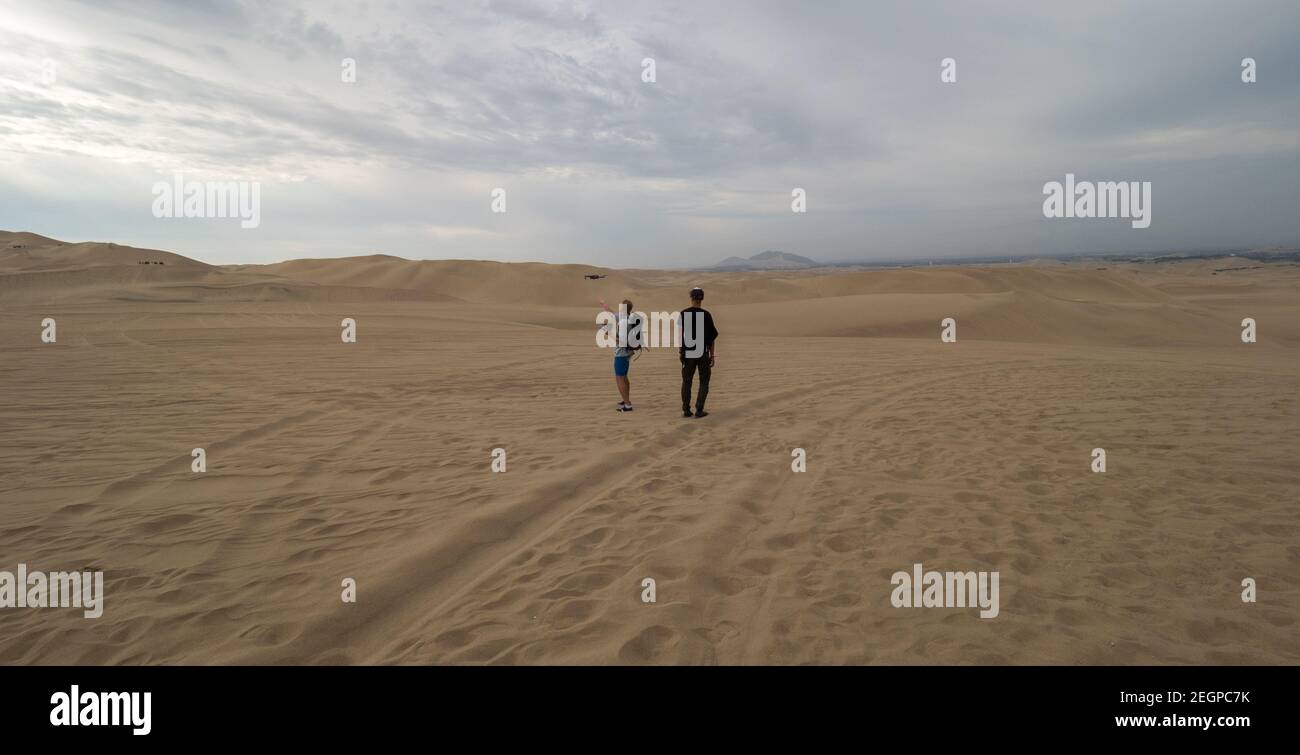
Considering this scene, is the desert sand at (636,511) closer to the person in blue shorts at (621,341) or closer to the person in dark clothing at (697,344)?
the person in dark clothing at (697,344)

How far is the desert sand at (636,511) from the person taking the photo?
352 cm

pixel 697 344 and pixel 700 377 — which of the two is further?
pixel 700 377

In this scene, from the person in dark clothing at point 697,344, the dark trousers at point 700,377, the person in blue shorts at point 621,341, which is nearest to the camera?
the person in dark clothing at point 697,344

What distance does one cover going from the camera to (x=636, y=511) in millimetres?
5422

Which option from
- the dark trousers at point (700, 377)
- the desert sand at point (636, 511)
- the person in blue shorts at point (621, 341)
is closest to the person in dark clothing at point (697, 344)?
the dark trousers at point (700, 377)

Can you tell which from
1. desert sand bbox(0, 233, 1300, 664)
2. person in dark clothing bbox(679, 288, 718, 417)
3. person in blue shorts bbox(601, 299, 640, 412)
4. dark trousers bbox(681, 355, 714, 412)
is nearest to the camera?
desert sand bbox(0, 233, 1300, 664)

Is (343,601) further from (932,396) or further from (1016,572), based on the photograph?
(932,396)

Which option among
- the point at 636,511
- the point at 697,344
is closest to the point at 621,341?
the point at 697,344

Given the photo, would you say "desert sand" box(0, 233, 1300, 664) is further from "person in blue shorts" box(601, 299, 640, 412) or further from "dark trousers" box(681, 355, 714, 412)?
"person in blue shorts" box(601, 299, 640, 412)

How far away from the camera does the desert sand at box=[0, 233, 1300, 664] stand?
3518 mm

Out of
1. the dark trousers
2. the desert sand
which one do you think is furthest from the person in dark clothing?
the desert sand

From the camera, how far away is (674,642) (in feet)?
11.3

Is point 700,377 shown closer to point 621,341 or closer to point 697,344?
point 697,344
